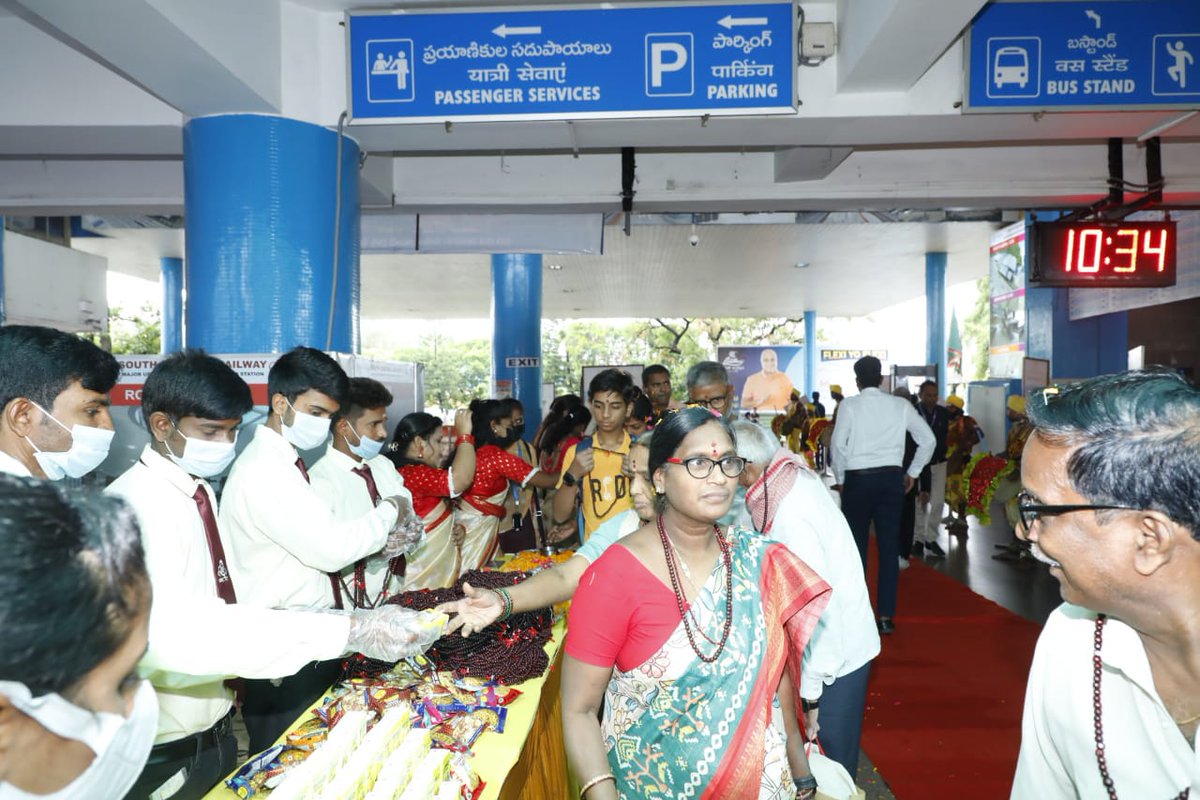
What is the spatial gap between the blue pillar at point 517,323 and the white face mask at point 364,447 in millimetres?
6741

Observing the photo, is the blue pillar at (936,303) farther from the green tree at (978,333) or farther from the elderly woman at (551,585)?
the green tree at (978,333)

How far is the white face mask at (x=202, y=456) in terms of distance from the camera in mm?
2240

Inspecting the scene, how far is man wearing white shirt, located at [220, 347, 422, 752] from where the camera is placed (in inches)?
97.0

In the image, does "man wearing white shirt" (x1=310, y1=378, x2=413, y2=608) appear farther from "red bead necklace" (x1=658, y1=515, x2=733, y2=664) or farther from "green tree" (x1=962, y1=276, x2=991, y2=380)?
Result: "green tree" (x1=962, y1=276, x2=991, y2=380)

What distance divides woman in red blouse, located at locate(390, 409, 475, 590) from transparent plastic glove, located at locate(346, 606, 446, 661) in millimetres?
1818

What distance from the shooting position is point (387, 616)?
1.91 metres

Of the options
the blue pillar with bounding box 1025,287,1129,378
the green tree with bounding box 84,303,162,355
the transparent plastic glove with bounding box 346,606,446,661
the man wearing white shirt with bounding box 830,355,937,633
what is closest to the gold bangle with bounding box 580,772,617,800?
the transparent plastic glove with bounding box 346,606,446,661

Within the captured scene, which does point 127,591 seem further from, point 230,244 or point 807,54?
point 807,54

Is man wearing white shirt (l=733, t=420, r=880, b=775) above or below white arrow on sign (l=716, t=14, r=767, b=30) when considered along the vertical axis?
below

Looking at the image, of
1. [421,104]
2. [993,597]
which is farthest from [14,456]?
[993,597]

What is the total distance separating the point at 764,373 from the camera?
2066 cm

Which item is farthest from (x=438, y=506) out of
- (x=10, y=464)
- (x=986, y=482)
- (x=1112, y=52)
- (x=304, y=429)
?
(x=986, y=482)

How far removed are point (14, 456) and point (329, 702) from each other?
3.42 feet

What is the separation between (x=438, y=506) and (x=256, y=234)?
5.71ft
